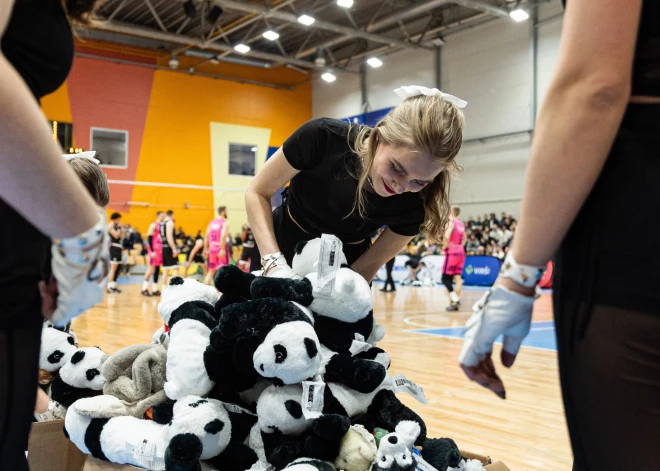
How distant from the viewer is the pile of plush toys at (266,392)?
1.65m

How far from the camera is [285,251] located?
7.47ft

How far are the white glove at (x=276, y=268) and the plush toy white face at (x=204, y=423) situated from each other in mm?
383

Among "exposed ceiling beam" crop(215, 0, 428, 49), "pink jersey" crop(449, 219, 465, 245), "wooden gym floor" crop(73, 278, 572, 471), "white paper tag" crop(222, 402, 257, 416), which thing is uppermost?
"exposed ceiling beam" crop(215, 0, 428, 49)

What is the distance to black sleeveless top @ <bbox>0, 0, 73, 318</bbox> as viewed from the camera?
0.83 meters

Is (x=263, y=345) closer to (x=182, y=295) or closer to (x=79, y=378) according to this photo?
(x=182, y=295)

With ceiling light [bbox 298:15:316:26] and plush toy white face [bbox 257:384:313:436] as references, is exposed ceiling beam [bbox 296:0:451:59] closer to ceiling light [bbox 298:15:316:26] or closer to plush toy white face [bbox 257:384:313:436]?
ceiling light [bbox 298:15:316:26]

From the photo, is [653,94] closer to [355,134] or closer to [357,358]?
[357,358]

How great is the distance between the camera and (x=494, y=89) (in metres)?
15.6

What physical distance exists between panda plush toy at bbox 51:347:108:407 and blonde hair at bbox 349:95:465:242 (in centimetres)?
100

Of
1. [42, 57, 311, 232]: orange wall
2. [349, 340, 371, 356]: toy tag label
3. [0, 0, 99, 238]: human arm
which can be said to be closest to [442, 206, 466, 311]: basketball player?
[349, 340, 371, 356]: toy tag label

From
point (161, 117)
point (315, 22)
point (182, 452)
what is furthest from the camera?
point (161, 117)

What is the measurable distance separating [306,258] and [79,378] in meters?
0.88

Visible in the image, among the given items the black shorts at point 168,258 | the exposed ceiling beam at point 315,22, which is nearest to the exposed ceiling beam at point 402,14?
the exposed ceiling beam at point 315,22

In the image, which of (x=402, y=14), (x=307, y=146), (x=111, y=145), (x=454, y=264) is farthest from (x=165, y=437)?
(x=111, y=145)
